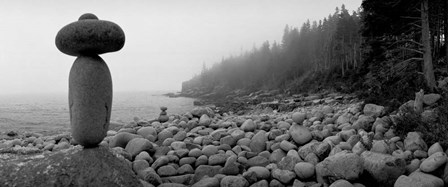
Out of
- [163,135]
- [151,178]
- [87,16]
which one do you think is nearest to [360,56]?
[163,135]

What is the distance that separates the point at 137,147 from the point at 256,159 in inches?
123

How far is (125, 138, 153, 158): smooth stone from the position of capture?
304 inches

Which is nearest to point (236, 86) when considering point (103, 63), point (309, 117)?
point (309, 117)

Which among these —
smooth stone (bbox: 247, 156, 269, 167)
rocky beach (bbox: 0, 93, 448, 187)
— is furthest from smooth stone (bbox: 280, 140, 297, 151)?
smooth stone (bbox: 247, 156, 269, 167)

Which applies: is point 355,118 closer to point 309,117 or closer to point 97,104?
point 309,117

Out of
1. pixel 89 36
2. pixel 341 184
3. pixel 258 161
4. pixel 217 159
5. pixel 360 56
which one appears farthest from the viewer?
pixel 360 56

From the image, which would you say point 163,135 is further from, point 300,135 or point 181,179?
point 300,135

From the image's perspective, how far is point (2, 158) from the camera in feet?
15.6

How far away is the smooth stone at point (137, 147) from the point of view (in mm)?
7730

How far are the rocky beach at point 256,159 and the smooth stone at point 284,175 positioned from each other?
20mm

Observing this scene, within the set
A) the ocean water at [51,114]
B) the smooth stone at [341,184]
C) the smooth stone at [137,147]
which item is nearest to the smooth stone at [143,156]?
the smooth stone at [137,147]

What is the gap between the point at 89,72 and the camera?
4.59 meters

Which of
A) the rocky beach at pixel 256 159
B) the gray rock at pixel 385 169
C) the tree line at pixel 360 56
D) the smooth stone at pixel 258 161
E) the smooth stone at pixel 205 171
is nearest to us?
the rocky beach at pixel 256 159

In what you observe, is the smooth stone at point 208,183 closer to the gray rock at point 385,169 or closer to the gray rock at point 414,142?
the gray rock at point 385,169
